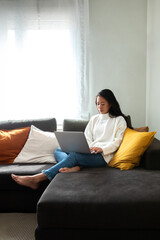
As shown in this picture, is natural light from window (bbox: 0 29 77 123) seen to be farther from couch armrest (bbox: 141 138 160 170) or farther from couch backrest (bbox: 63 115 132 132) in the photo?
couch armrest (bbox: 141 138 160 170)

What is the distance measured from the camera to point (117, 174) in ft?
5.88

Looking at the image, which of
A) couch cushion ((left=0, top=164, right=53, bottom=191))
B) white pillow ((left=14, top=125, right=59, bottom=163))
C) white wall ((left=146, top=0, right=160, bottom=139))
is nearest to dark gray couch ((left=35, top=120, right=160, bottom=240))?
couch cushion ((left=0, top=164, right=53, bottom=191))

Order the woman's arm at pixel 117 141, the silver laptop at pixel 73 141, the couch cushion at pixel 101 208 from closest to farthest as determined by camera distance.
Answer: the couch cushion at pixel 101 208
the silver laptop at pixel 73 141
the woman's arm at pixel 117 141

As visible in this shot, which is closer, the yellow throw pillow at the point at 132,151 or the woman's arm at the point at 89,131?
the yellow throw pillow at the point at 132,151

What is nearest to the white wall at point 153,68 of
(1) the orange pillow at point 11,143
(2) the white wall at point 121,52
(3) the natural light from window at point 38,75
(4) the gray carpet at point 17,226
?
(2) the white wall at point 121,52

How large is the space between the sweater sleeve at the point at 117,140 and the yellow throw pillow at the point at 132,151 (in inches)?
2.8

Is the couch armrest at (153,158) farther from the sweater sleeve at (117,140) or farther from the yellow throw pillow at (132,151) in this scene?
the sweater sleeve at (117,140)

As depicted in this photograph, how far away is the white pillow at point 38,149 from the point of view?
2.33 metres

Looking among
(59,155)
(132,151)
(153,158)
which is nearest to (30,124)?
(59,155)

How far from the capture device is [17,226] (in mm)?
1814

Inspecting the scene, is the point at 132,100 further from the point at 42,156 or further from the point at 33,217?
the point at 33,217

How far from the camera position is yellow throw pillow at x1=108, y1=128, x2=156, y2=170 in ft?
6.35

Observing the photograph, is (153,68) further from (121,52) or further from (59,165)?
(59,165)

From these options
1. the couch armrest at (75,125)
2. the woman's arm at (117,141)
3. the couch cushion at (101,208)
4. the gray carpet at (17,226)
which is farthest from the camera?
the couch armrest at (75,125)
